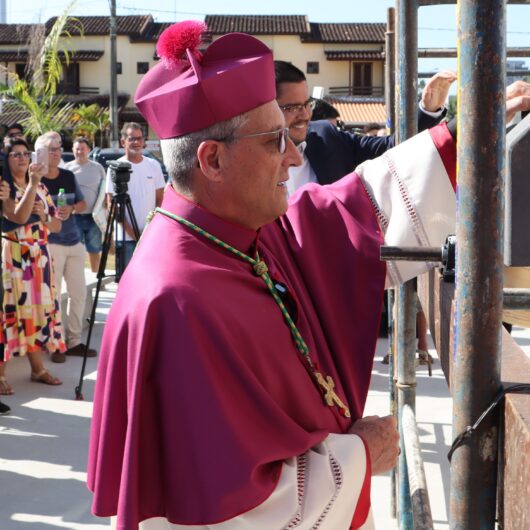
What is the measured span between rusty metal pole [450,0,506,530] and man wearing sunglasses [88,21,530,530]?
411mm

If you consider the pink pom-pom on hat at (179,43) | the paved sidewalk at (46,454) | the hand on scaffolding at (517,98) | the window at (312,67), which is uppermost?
the window at (312,67)

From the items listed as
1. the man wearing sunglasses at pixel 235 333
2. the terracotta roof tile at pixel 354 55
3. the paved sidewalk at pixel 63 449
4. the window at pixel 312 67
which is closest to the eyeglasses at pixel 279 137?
the man wearing sunglasses at pixel 235 333

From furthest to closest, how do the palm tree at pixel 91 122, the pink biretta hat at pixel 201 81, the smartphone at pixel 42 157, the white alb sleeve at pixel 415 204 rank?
the palm tree at pixel 91 122 < the smartphone at pixel 42 157 < the white alb sleeve at pixel 415 204 < the pink biretta hat at pixel 201 81

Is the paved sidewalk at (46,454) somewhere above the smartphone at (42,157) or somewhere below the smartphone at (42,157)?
below

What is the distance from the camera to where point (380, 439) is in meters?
1.65

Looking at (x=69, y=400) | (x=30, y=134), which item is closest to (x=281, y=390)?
(x=69, y=400)

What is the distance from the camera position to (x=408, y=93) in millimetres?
2443

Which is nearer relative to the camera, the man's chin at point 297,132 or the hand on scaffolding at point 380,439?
the hand on scaffolding at point 380,439

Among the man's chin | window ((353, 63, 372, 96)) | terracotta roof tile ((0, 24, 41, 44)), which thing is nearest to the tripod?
the man's chin

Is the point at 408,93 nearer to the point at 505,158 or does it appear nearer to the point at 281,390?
the point at 281,390

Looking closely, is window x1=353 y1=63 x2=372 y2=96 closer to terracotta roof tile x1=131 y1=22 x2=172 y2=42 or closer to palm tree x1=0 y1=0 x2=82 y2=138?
terracotta roof tile x1=131 y1=22 x2=172 y2=42

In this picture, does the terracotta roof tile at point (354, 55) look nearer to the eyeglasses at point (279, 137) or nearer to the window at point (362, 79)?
the window at point (362, 79)

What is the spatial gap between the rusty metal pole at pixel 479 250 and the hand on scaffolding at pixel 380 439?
1.71 ft

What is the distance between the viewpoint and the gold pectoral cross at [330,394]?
1649mm
